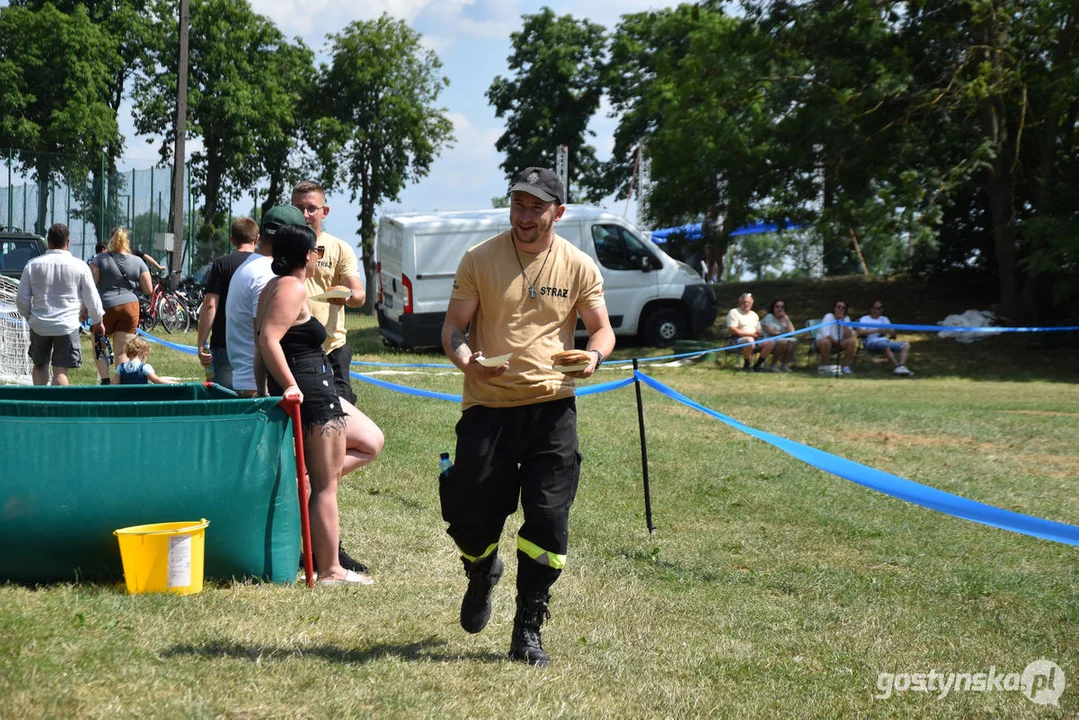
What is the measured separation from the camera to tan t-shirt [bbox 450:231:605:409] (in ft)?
15.0

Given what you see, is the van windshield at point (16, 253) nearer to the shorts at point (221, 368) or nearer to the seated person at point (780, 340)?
the seated person at point (780, 340)

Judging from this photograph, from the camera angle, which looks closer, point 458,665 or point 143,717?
point 143,717

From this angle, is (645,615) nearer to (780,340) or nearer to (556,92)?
(780,340)

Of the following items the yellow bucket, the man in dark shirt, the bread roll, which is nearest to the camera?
the bread roll

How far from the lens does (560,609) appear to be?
5766mm

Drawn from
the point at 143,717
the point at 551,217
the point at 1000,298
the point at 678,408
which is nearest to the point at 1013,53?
the point at 1000,298

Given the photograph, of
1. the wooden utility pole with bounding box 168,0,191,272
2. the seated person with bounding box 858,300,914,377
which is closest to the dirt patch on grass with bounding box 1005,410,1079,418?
the seated person with bounding box 858,300,914,377

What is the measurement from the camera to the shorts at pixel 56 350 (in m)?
11.1

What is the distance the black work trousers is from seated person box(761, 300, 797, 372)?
52.6 feet

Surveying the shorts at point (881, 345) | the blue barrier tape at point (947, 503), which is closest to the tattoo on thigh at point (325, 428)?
the blue barrier tape at point (947, 503)

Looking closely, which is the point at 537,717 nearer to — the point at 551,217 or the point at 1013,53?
the point at 551,217

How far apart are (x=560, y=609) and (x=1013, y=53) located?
2135 centimetres

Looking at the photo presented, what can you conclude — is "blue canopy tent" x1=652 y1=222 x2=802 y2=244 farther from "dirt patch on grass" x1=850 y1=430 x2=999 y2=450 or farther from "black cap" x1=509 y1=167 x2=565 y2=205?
"black cap" x1=509 y1=167 x2=565 y2=205

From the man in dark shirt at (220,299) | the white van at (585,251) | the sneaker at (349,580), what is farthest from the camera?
the white van at (585,251)
